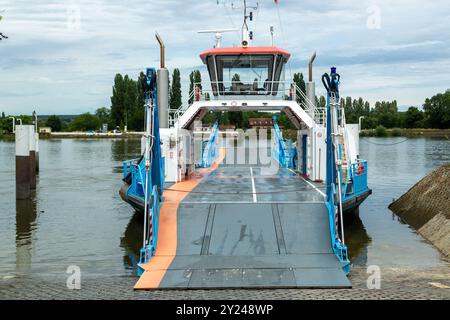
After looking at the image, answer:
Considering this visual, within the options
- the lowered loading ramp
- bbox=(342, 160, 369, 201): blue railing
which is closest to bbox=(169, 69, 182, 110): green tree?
bbox=(342, 160, 369, 201): blue railing

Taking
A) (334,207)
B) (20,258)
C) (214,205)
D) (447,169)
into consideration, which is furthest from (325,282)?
(447,169)

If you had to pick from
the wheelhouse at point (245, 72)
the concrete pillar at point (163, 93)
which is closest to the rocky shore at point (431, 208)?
the wheelhouse at point (245, 72)

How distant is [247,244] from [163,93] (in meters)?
6.52

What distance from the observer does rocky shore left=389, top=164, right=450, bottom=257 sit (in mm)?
13531

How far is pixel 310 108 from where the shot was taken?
57.8ft

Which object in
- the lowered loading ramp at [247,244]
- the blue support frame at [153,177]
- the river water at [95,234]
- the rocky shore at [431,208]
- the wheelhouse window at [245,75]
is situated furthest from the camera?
the wheelhouse window at [245,75]

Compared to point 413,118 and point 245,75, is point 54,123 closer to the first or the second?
point 413,118

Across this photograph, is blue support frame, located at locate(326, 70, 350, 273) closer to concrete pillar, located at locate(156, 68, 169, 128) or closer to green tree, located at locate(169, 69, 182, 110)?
concrete pillar, located at locate(156, 68, 169, 128)

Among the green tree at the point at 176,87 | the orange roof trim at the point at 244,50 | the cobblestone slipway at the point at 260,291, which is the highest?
the green tree at the point at 176,87

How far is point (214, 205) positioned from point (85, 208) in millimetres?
10055

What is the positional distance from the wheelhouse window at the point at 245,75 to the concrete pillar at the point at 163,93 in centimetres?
315

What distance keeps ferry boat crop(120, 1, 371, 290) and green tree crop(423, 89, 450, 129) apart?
93982 mm

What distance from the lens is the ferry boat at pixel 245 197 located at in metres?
9.39

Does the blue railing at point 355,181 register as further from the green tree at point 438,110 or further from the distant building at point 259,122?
the green tree at point 438,110
